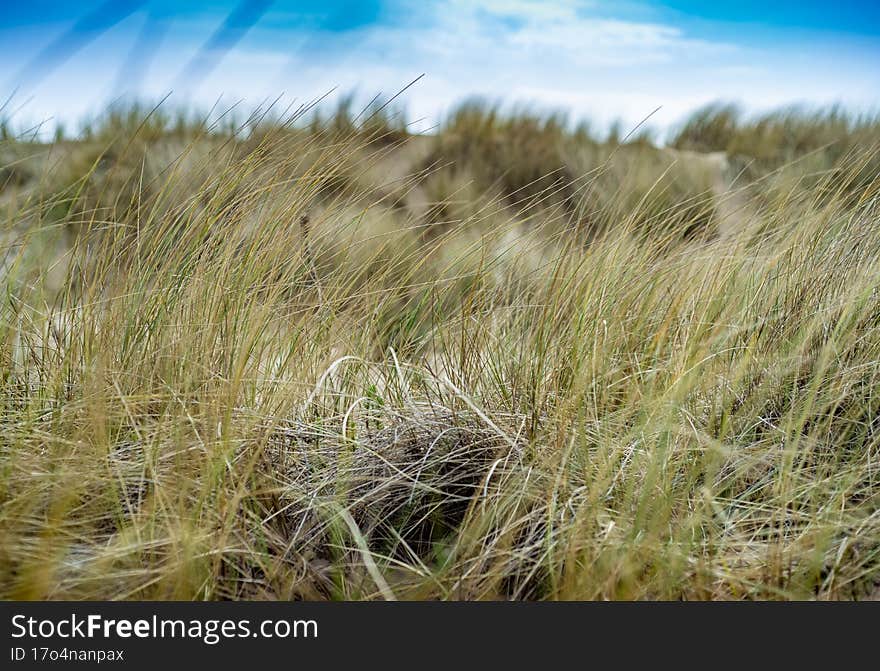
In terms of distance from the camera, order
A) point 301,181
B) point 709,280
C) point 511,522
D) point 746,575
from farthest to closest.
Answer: point 709,280, point 301,181, point 511,522, point 746,575

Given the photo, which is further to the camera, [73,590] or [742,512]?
[742,512]

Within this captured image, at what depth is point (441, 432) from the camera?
1.68 meters

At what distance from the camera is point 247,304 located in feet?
6.31

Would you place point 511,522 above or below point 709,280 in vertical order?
below

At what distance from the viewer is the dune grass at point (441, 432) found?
132 centimetres

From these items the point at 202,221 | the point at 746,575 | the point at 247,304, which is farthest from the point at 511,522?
the point at 202,221

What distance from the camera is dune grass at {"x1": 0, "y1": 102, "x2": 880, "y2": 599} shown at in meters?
1.32

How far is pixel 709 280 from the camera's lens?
7.28 feet
